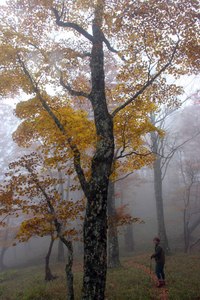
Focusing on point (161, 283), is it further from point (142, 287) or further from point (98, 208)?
point (98, 208)

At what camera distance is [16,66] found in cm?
957

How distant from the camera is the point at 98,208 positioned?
26.5 ft

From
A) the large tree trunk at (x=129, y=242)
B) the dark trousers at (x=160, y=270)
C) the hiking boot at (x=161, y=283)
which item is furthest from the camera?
the large tree trunk at (x=129, y=242)

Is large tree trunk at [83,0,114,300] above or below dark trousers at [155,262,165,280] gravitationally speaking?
above

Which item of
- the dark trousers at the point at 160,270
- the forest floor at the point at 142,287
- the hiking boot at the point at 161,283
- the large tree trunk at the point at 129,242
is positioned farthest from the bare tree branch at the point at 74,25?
the large tree trunk at the point at 129,242

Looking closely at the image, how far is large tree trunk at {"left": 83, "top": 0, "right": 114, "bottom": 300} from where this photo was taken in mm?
7730

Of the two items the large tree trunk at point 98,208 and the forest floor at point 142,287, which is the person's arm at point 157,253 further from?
the large tree trunk at point 98,208

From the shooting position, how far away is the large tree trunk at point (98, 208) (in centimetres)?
773

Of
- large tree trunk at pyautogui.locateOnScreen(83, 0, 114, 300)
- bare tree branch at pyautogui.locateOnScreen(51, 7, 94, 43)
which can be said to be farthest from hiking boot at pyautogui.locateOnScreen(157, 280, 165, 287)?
bare tree branch at pyautogui.locateOnScreen(51, 7, 94, 43)

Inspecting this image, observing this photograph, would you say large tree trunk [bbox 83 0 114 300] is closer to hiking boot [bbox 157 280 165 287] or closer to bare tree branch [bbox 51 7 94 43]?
bare tree branch [bbox 51 7 94 43]

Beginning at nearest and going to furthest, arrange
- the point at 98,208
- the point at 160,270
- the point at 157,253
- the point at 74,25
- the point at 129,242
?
the point at 98,208, the point at 74,25, the point at 160,270, the point at 157,253, the point at 129,242

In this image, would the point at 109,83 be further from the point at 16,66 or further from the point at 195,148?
the point at 195,148

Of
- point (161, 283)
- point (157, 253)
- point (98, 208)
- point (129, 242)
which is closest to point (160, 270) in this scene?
point (161, 283)

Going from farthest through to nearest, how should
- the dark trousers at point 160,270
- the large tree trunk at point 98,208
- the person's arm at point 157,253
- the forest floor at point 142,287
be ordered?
the person's arm at point 157,253
the dark trousers at point 160,270
the forest floor at point 142,287
the large tree trunk at point 98,208
